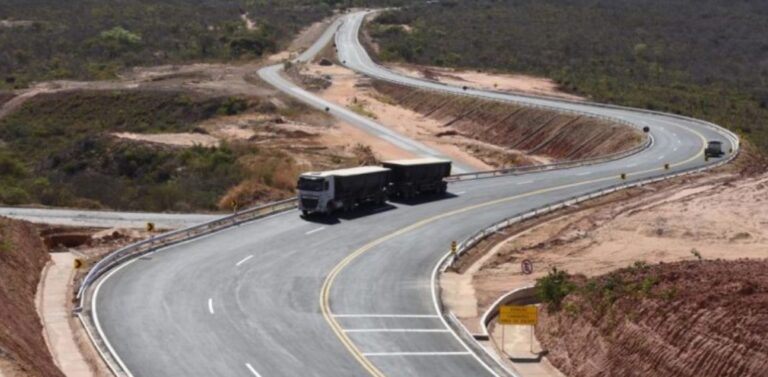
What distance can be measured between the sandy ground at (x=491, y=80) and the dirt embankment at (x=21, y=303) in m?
72.0

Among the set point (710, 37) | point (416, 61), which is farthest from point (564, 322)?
point (710, 37)

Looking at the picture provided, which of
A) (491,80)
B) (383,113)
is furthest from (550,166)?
(491,80)

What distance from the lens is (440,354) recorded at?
95.9 ft

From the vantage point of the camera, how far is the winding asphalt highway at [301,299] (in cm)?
2817

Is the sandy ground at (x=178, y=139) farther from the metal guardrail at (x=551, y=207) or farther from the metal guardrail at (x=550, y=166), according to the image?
the metal guardrail at (x=551, y=207)

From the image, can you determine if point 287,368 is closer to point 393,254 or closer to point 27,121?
point 393,254

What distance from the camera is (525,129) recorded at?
289 feet

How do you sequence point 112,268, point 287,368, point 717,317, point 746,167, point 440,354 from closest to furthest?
point 717,317 → point 287,368 → point 440,354 → point 112,268 → point 746,167

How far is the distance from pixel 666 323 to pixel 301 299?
45.7 feet

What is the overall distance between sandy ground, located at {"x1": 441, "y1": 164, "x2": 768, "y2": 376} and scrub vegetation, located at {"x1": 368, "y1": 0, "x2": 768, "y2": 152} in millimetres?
30017

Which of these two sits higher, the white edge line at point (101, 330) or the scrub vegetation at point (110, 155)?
the white edge line at point (101, 330)

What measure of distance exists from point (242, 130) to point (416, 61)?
61.8 metres

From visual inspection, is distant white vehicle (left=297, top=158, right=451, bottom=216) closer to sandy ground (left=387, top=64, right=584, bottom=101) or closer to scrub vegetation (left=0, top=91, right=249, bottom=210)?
scrub vegetation (left=0, top=91, right=249, bottom=210)

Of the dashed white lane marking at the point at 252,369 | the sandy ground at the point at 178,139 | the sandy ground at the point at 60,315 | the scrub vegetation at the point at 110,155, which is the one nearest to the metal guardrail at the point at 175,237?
the sandy ground at the point at 60,315
